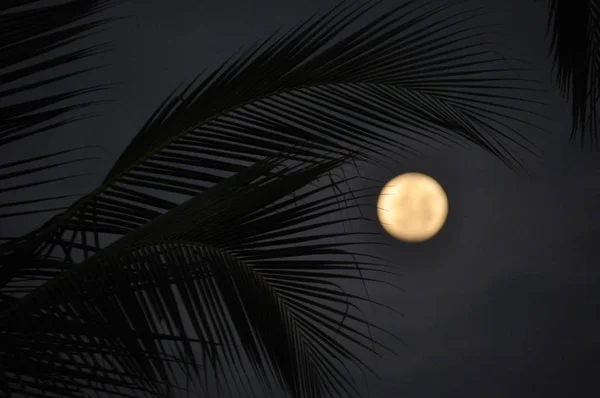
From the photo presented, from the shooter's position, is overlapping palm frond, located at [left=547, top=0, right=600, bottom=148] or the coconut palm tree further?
overlapping palm frond, located at [left=547, top=0, right=600, bottom=148]

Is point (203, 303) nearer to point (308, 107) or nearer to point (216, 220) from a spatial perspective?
point (216, 220)

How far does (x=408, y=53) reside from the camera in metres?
1.82

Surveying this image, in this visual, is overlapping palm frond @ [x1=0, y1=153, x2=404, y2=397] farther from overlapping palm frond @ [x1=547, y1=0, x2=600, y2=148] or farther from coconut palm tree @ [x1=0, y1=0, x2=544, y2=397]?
overlapping palm frond @ [x1=547, y1=0, x2=600, y2=148]

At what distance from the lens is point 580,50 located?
6.57 feet

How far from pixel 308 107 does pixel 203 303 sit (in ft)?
2.57

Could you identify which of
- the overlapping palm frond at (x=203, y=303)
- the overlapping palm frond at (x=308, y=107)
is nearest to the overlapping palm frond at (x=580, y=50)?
the overlapping palm frond at (x=308, y=107)

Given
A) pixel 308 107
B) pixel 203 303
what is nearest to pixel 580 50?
pixel 308 107

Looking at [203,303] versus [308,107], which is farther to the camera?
[308,107]

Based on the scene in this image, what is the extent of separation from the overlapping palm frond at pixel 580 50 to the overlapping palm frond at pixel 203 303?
3.22 ft

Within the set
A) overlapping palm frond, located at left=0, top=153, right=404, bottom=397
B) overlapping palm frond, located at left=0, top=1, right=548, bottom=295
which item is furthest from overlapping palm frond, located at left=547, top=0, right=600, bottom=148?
overlapping palm frond, located at left=0, top=153, right=404, bottom=397

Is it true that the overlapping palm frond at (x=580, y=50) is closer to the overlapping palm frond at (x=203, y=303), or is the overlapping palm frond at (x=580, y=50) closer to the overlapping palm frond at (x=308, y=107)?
the overlapping palm frond at (x=308, y=107)

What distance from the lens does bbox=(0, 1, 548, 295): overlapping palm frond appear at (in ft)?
5.61

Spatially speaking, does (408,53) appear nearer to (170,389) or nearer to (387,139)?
(387,139)

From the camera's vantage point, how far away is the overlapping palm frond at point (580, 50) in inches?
76.0
